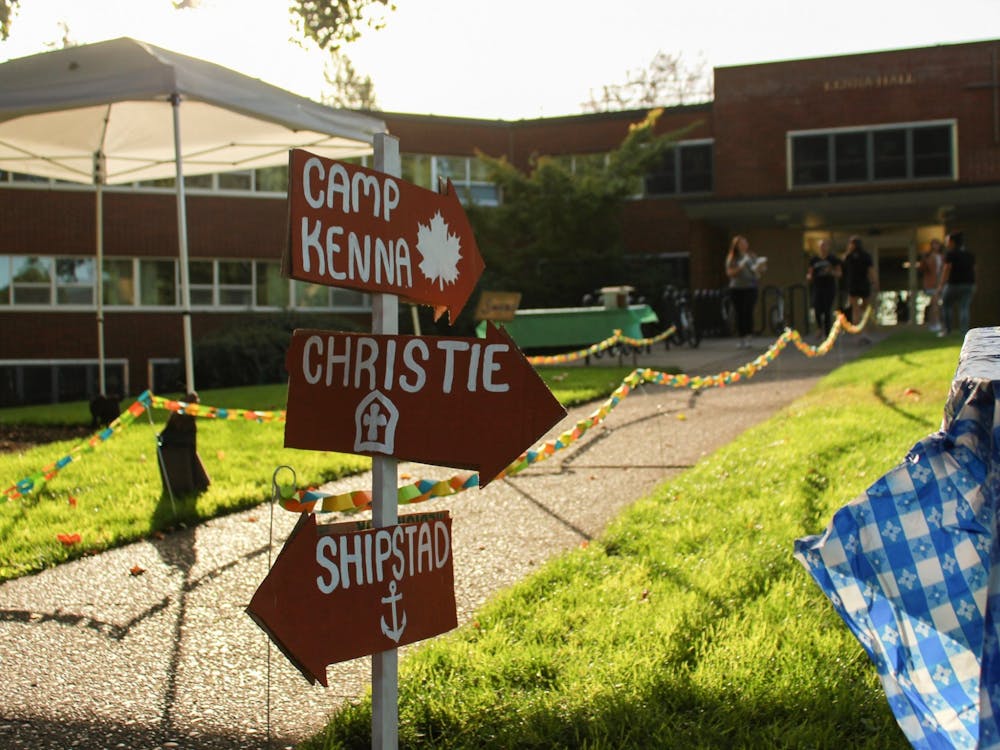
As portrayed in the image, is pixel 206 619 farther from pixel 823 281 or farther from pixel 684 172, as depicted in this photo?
pixel 684 172

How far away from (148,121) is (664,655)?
7.88 meters

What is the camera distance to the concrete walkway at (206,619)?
3725 millimetres

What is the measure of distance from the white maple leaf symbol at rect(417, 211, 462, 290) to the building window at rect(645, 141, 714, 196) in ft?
98.8

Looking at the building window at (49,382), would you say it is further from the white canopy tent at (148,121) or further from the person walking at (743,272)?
the white canopy tent at (148,121)

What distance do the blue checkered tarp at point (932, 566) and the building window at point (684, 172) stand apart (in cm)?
3055

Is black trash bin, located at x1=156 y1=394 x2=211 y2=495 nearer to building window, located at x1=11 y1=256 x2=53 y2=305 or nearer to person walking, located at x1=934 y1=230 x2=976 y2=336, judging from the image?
person walking, located at x1=934 y1=230 x2=976 y2=336

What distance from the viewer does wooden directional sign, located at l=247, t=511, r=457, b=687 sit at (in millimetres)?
2938

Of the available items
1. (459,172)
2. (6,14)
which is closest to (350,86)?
(459,172)

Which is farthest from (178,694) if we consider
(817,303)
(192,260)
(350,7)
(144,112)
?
(192,260)

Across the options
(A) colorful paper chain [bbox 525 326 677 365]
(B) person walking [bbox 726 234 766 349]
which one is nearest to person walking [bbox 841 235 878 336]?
(B) person walking [bbox 726 234 766 349]

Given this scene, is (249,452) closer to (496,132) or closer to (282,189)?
(282,189)

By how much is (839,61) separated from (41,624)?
3018cm

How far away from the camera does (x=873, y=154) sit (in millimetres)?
31234

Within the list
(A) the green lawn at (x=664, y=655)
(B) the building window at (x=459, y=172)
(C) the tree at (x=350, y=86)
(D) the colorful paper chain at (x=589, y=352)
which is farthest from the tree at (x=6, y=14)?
(C) the tree at (x=350, y=86)
